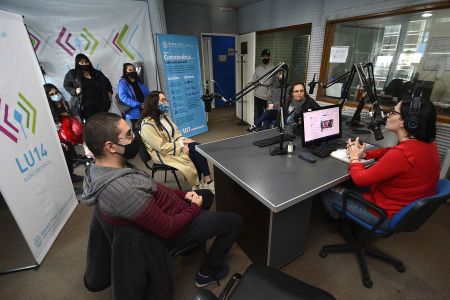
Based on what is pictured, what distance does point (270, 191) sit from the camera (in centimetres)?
124

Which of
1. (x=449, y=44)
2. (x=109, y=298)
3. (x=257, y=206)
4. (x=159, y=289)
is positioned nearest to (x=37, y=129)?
(x=109, y=298)

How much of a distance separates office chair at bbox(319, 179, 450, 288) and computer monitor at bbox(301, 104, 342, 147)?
1.69 ft

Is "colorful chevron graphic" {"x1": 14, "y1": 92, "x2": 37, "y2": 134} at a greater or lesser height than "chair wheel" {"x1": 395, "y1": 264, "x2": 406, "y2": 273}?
greater

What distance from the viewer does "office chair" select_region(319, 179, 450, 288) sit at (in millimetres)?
1186

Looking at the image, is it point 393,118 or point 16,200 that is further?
point 16,200

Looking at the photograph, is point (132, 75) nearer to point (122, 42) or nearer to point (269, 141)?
point (122, 42)

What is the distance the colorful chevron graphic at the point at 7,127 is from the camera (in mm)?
1509

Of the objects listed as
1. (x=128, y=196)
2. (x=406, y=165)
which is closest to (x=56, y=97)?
(x=128, y=196)

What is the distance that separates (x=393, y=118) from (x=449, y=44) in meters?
2.04

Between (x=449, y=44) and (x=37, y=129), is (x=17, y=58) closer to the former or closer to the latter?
(x=37, y=129)

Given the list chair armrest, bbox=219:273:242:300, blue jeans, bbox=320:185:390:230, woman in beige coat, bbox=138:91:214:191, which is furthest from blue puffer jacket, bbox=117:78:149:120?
chair armrest, bbox=219:273:242:300

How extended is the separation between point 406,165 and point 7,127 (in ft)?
8.34

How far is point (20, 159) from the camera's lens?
1646 millimetres

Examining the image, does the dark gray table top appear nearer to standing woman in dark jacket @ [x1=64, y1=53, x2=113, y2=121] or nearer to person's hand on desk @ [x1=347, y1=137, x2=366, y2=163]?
person's hand on desk @ [x1=347, y1=137, x2=366, y2=163]
